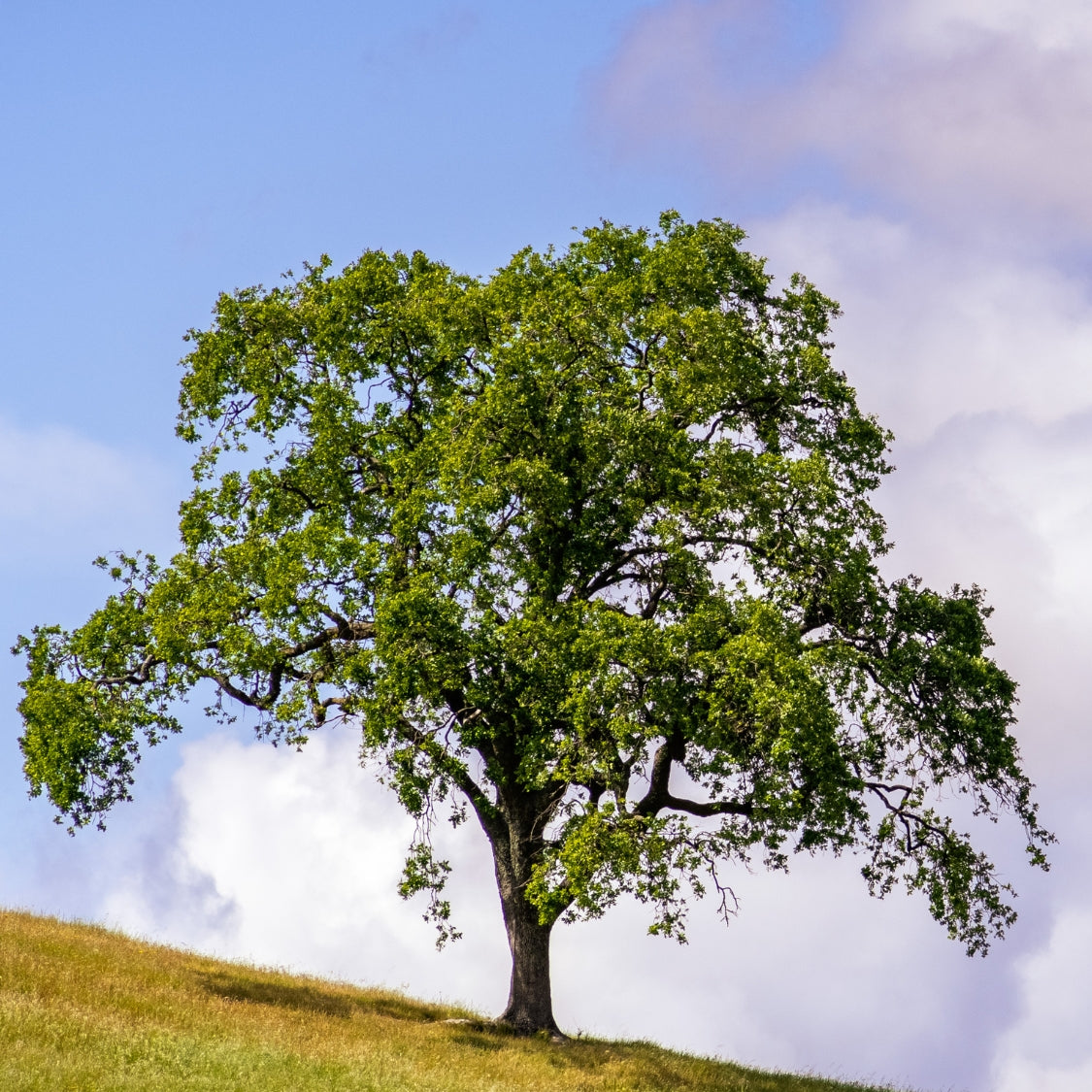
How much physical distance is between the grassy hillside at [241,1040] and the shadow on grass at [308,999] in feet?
0.24

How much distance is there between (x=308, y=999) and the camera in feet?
107

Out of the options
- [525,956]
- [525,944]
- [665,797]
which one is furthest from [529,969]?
[665,797]

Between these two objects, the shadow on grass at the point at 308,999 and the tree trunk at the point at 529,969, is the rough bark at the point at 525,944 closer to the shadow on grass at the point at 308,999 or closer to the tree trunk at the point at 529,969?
the tree trunk at the point at 529,969

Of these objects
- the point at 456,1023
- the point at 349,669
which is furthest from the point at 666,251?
the point at 456,1023

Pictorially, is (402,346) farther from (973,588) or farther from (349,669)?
(973,588)

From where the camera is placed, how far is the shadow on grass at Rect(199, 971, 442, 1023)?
31375 millimetres

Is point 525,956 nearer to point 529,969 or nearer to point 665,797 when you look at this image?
point 529,969

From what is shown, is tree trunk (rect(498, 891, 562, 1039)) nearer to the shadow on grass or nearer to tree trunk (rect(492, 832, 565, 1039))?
tree trunk (rect(492, 832, 565, 1039))

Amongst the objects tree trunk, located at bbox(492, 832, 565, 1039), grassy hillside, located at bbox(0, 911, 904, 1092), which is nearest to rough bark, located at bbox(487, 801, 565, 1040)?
tree trunk, located at bbox(492, 832, 565, 1039)

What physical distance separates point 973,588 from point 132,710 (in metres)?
20.7

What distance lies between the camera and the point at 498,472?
3020 cm

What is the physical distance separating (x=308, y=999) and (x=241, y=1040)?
24.0 ft

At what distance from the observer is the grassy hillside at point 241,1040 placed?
22.9m

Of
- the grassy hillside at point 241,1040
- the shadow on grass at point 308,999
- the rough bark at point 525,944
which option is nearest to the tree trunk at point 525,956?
the rough bark at point 525,944
